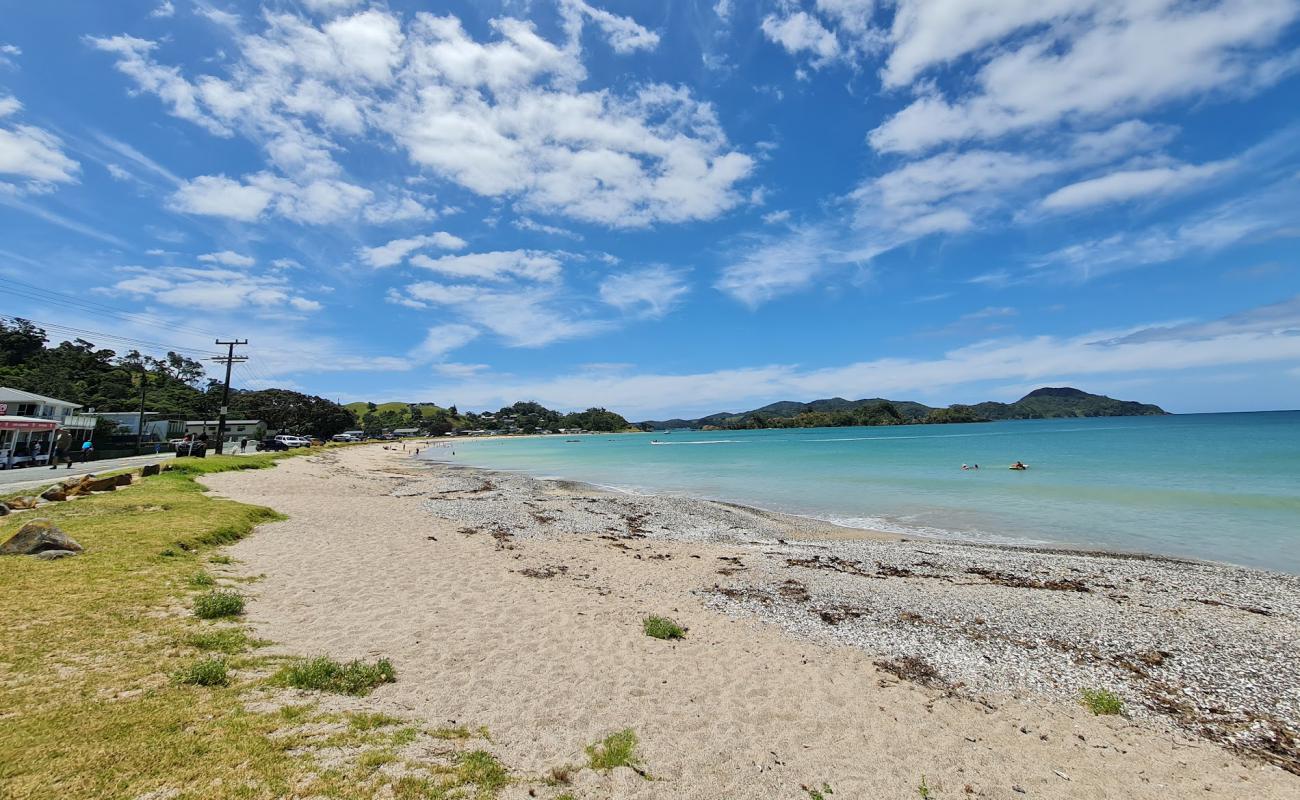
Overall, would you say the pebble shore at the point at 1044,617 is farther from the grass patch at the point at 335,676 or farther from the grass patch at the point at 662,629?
the grass patch at the point at 335,676

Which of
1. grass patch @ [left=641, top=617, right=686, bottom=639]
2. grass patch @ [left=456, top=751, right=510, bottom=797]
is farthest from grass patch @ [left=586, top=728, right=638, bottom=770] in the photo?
grass patch @ [left=641, top=617, right=686, bottom=639]

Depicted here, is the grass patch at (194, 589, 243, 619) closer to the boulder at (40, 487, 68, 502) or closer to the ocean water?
the boulder at (40, 487, 68, 502)

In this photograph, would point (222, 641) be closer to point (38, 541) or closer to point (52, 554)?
point (52, 554)

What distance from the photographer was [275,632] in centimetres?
840

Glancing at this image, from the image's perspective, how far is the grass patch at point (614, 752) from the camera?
5.71 meters

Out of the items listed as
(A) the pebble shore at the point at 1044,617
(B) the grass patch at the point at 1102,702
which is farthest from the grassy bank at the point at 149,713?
(B) the grass patch at the point at 1102,702

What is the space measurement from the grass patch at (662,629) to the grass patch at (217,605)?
23.0 feet

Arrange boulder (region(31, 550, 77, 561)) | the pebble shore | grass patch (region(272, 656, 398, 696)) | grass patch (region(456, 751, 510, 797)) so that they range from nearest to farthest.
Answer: grass patch (region(456, 751, 510, 797)), grass patch (region(272, 656, 398, 696)), the pebble shore, boulder (region(31, 550, 77, 561))

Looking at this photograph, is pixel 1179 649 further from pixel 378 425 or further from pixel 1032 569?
pixel 378 425

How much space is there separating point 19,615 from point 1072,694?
50.1 feet

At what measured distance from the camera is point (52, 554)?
10086mm

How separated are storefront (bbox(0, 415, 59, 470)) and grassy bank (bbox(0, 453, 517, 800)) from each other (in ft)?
116

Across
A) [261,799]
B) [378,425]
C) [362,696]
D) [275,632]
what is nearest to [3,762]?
[261,799]

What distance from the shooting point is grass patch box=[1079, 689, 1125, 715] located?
7.75 metres
